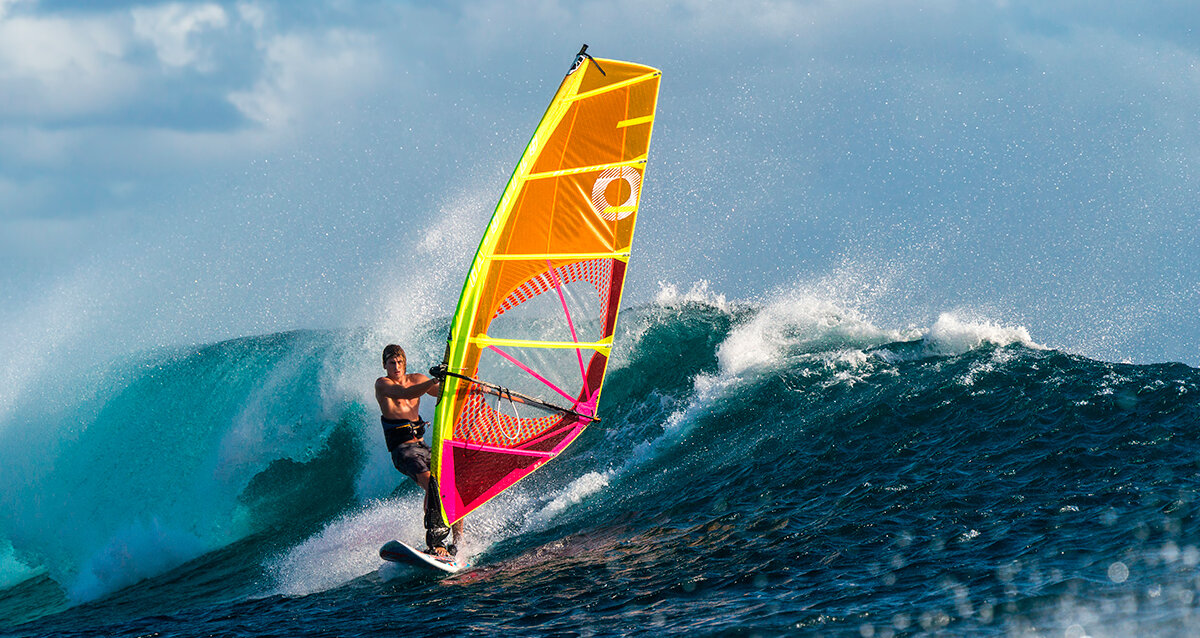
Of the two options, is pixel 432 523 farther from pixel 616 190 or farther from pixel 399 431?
pixel 616 190

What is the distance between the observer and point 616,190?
741cm

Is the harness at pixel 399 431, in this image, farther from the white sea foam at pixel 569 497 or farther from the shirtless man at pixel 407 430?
the white sea foam at pixel 569 497

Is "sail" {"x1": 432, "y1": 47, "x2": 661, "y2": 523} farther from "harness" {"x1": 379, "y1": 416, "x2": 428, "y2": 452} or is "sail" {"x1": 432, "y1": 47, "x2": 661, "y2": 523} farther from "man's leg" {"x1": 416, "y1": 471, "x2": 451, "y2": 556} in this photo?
"harness" {"x1": 379, "y1": 416, "x2": 428, "y2": 452}

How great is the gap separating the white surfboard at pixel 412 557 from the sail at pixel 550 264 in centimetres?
36

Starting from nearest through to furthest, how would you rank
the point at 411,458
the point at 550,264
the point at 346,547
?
the point at 411,458 → the point at 550,264 → the point at 346,547

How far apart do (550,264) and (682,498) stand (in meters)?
2.72

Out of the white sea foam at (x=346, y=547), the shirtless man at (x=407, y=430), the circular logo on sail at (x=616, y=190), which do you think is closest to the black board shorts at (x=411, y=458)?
the shirtless man at (x=407, y=430)

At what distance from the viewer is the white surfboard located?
21.8 ft

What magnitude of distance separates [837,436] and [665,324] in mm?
5174

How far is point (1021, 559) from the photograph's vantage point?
17.9ft

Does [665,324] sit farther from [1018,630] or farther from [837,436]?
[1018,630]

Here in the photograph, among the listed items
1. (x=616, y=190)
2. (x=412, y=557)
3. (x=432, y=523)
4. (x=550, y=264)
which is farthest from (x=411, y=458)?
(x=616, y=190)

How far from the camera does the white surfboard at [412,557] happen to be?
6648 mm

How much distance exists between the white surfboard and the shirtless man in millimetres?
194
